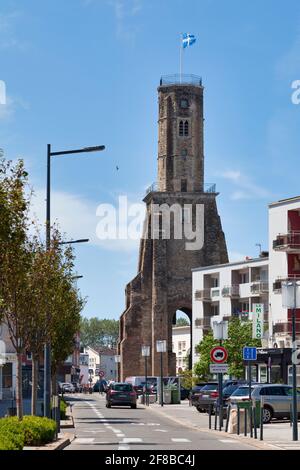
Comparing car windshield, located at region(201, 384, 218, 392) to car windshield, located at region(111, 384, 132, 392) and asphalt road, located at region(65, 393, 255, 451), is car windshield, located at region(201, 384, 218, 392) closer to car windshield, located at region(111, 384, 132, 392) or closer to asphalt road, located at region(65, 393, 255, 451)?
car windshield, located at region(111, 384, 132, 392)

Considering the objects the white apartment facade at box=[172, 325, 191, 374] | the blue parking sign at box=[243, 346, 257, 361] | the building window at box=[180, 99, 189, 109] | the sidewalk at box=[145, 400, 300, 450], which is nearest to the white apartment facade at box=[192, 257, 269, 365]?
the building window at box=[180, 99, 189, 109]

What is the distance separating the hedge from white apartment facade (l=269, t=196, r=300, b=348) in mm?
48117

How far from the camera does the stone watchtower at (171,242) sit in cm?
11700

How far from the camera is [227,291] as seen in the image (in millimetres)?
100688

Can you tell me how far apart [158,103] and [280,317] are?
48677 millimetres

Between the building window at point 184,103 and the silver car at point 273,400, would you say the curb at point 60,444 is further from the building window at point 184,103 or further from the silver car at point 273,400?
the building window at point 184,103

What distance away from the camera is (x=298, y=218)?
255 feet

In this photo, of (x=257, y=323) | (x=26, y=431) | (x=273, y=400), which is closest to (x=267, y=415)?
(x=273, y=400)

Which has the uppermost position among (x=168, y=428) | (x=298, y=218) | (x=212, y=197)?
(x=212, y=197)

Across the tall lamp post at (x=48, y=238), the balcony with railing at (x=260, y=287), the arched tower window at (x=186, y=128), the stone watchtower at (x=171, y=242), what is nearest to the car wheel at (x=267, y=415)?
the tall lamp post at (x=48, y=238)

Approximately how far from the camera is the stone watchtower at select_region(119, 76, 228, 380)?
117000mm
